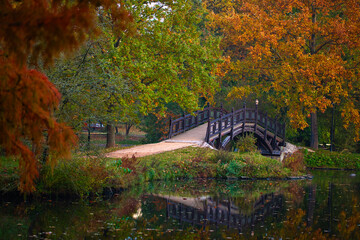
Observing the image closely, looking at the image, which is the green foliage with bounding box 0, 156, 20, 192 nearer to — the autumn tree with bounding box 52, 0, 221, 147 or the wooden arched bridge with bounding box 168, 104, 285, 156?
the autumn tree with bounding box 52, 0, 221, 147

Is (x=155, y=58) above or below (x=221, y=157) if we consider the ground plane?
above

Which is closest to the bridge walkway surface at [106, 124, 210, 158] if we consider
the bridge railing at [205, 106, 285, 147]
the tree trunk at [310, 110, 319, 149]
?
the bridge railing at [205, 106, 285, 147]

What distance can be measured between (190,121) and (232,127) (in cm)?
332

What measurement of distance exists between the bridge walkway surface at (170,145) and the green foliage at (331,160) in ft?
21.6

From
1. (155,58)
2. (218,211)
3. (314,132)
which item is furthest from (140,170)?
(314,132)

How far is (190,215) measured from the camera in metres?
10.3

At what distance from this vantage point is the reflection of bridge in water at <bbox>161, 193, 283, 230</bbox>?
31.9ft

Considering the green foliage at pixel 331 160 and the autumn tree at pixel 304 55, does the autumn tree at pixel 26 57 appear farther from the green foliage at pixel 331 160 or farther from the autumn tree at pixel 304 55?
the green foliage at pixel 331 160

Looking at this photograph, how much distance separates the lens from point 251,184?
654 inches

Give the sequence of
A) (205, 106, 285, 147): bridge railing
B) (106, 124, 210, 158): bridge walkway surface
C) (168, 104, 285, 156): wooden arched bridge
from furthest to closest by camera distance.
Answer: (168, 104, 285, 156): wooden arched bridge < (205, 106, 285, 147): bridge railing < (106, 124, 210, 158): bridge walkway surface

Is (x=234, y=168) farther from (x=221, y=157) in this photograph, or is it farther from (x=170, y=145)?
(x=170, y=145)

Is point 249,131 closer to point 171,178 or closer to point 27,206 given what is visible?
point 171,178

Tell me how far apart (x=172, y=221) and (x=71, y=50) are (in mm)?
5607

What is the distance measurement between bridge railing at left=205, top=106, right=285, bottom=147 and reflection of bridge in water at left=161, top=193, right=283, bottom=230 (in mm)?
10420
